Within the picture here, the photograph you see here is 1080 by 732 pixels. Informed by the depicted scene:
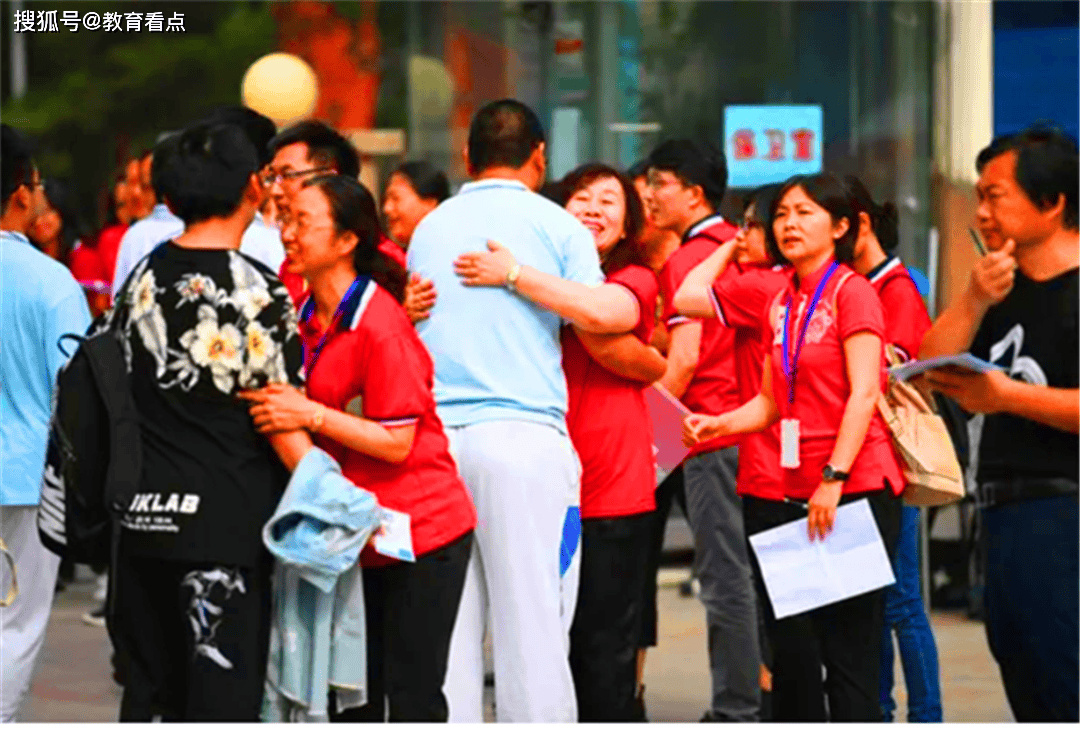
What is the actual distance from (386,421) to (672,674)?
392 cm

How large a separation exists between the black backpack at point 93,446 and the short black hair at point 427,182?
13.1 feet

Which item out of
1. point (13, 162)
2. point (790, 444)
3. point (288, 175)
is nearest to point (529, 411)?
point (790, 444)

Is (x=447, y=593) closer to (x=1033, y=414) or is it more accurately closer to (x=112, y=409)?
(x=112, y=409)

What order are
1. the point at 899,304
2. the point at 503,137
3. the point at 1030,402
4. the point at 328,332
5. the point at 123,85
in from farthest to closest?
the point at 123,85 < the point at 899,304 < the point at 503,137 < the point at 328,332 < the point at 1030,402

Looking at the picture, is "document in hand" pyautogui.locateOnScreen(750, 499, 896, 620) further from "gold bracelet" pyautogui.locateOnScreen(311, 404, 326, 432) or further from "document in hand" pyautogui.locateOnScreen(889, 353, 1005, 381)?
"gold bracelet" pyautogui.locateOnScreen(311, 404, 326, 432)

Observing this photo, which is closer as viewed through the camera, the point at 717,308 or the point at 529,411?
the point at 529,411

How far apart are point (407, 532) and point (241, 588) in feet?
1.96

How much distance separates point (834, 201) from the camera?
6699mm

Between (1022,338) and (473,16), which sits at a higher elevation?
(473,16)

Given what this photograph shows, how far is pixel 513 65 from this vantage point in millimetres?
13445

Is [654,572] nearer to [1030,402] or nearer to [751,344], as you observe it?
[751,344]

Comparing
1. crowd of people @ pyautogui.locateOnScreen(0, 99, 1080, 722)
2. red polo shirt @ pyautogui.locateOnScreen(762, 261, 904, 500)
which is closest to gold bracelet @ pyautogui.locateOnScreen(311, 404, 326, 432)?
crowd of people @ pyautogui.locateOnScreen(0, 99, 1080, 722)

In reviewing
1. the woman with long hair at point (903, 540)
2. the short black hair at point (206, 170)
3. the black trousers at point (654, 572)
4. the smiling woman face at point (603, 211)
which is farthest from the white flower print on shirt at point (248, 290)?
the black trousers at point (654, 572)

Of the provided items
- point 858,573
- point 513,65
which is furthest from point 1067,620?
point 513,65
